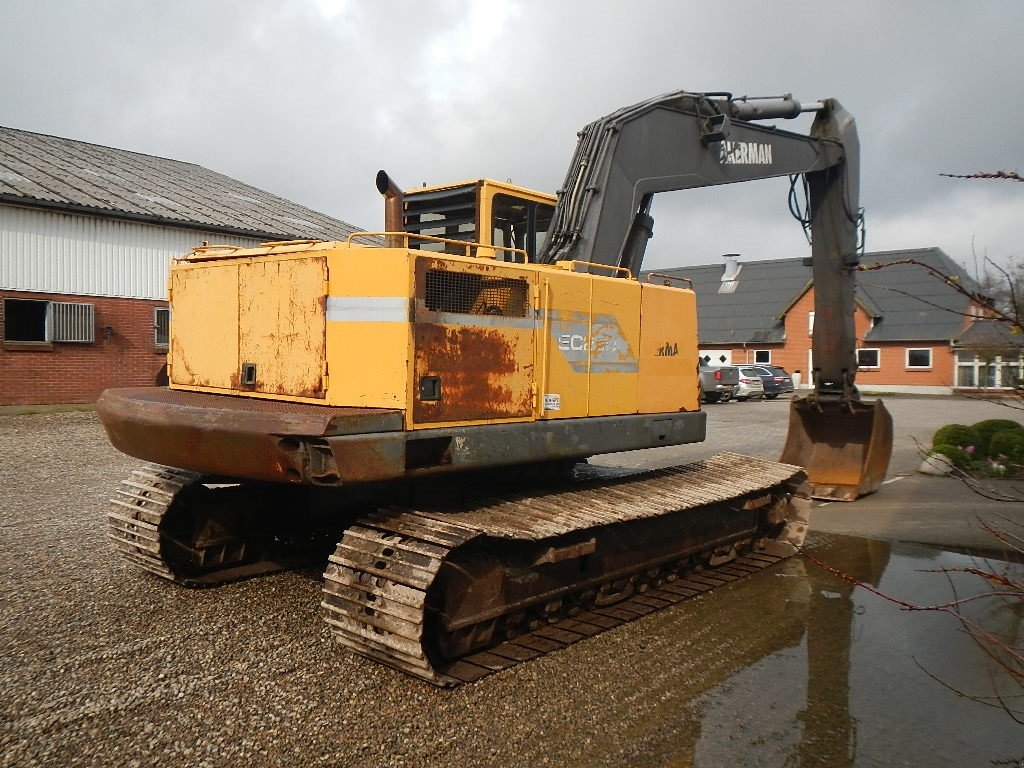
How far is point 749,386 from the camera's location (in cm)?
2962

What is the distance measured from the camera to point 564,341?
5.74 m

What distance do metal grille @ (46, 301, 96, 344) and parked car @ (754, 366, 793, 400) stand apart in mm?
21600

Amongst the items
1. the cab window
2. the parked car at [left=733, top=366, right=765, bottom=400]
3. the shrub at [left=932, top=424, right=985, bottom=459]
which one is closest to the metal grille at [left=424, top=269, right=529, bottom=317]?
the cab window

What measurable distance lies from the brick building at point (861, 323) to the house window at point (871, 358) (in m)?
0.04

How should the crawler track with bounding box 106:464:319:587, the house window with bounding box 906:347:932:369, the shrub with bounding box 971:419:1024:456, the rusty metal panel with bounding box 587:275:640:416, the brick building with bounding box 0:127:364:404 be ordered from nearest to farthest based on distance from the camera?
the rusty metal panel with bounding box 587:275:640:416, the crawler track with bounding box 106:464:319:587, the shrub with bounding box 971:419:1024:456, the brick building with bounding box 0:127:364:404, the house window with bounding box 906:347:932:369

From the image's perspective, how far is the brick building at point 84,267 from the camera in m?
17.5

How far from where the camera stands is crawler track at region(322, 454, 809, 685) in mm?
4562

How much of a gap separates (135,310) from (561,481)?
1582cm

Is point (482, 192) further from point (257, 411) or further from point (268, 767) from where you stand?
point (268, 767)

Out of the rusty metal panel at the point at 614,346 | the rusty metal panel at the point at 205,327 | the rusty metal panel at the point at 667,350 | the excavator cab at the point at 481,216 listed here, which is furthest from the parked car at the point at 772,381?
the rusty metal panel at the point at 205,327

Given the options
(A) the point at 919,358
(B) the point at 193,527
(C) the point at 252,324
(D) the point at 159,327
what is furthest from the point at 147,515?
(A) the point at 919,358

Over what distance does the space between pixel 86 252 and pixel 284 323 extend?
15.6m

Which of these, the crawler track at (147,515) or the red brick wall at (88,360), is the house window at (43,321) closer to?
the red brick wall at (88,360)

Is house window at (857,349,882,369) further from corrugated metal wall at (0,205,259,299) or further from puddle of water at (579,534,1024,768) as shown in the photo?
puddle of water at (579,534,1024,768)
